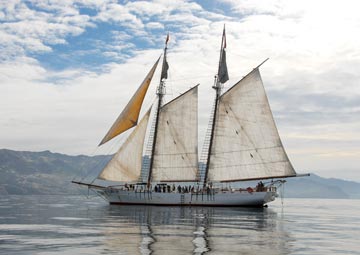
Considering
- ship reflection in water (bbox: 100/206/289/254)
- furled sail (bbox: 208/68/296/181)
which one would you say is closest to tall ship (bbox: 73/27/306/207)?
furled sail (bbox: 208/68/296/181)

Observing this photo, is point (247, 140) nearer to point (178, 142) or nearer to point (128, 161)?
point (178, 142)

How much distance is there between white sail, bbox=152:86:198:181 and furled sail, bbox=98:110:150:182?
287 cm

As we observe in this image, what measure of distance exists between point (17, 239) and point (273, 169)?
52.7 m

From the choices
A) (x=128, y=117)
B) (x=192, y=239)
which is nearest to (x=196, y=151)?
(x=128, y=117)

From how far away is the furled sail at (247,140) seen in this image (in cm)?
7775

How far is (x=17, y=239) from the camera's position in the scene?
106ft

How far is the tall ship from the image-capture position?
7825 cm

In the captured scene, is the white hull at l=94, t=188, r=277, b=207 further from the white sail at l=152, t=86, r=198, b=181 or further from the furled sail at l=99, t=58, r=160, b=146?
the furled sail at l=99, t=58, r=160, b=146

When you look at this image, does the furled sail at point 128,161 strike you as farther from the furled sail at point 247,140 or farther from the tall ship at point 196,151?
the furled sail at point 247,140

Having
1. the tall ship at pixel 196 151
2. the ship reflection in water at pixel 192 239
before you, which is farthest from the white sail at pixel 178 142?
the ship reflection in water at pixel 192 239

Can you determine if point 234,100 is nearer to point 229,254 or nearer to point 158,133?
point 158,133

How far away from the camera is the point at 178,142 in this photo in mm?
80562

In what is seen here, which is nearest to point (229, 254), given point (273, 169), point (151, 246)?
point (151, 246)

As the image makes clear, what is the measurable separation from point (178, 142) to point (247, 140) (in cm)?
1152
